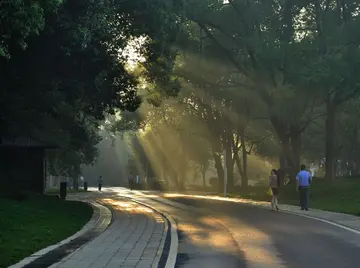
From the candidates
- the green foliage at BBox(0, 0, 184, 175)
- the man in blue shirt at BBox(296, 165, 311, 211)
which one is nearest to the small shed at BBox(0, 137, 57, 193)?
the green foliage at BBox(0, 0, 184, 175)

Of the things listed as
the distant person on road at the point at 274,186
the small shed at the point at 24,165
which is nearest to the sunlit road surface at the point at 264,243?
the distant person on road at the point at 274,186

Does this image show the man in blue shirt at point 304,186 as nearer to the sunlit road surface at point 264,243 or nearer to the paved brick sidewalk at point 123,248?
the sunlit road surface at point 264,243

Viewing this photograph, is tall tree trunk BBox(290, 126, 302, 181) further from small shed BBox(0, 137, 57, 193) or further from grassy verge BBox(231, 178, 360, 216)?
small shed BBox(0, 137, 57, 193)

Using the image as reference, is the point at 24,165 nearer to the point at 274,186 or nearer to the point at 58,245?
the point at 274,186

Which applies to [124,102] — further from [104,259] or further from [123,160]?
[123,160]

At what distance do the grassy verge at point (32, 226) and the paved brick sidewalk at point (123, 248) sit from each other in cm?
102

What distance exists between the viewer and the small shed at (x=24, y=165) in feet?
107

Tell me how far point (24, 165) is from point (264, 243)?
24348 millimetres

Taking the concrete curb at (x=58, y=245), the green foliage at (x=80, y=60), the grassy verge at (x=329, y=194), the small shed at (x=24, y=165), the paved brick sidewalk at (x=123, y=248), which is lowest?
the concrete curb at (x=58, y=245)

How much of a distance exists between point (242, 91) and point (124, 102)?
13865 mm

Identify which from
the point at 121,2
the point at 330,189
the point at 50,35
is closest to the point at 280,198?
the point at 330,189

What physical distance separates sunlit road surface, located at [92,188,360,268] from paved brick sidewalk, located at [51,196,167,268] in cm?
57

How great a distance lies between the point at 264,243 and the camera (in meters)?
13.3

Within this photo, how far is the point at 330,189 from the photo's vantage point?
33.6 metres
